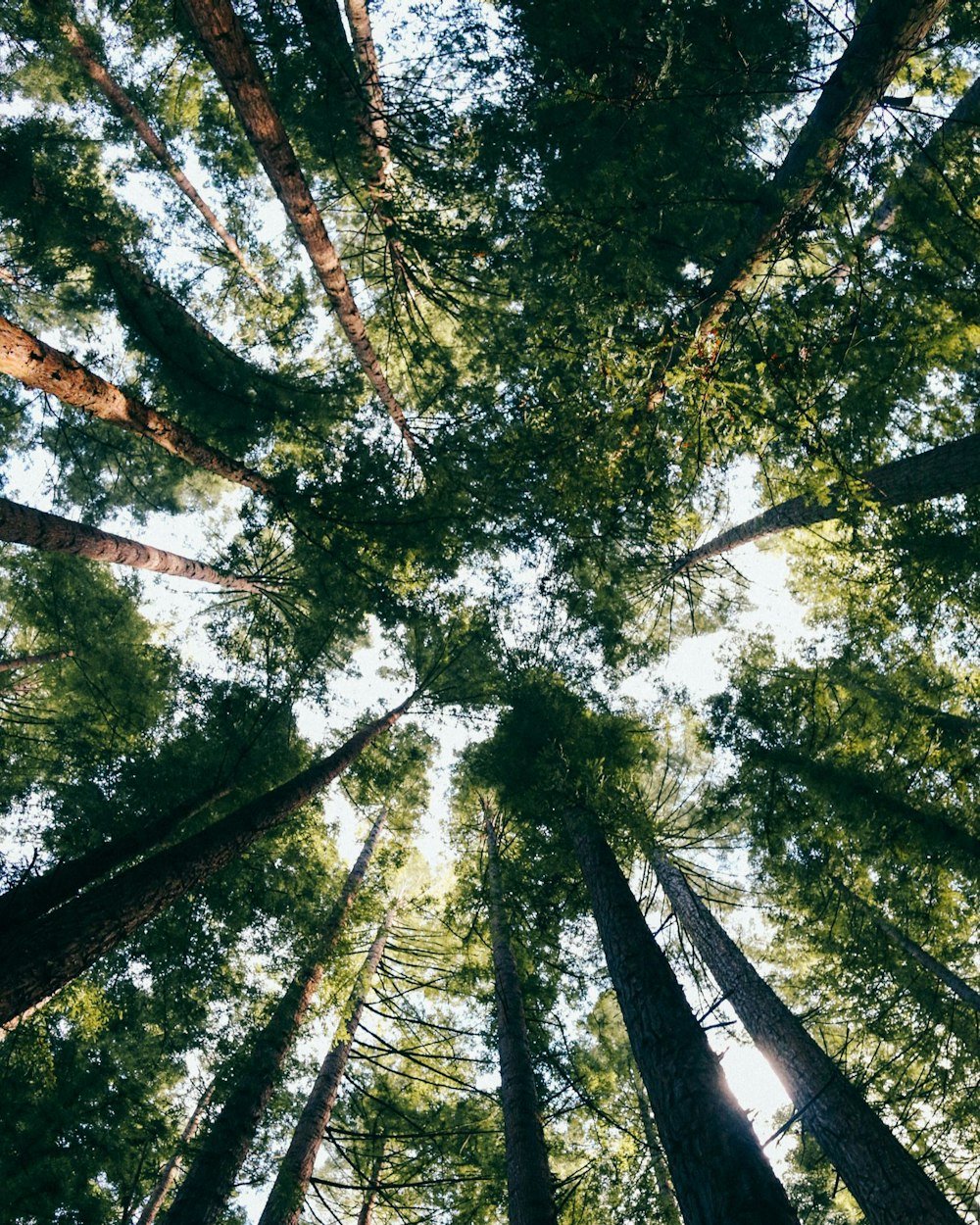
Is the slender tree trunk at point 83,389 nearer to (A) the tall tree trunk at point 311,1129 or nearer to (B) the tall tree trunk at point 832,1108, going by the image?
(B) the tall tree trunk at point 832,1108

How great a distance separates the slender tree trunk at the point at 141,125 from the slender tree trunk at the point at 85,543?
582cm

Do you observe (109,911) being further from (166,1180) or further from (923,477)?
(166,1180)

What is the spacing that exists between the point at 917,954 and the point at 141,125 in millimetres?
19763

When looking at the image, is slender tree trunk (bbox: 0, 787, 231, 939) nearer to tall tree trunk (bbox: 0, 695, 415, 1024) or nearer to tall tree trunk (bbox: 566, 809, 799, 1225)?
tall tree trunk (bbox: 0, 695, 415, 1024)

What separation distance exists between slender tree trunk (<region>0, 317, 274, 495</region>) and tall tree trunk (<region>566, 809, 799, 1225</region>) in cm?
704

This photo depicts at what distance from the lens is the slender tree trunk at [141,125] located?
30.5 ft

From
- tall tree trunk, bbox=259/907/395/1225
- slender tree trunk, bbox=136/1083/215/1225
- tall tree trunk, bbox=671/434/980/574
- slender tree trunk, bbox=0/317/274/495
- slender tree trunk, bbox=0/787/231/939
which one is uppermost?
slender tree trunk, bbox=0/317/274/495

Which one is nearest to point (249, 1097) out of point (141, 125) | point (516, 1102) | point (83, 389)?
point (516, 1102)

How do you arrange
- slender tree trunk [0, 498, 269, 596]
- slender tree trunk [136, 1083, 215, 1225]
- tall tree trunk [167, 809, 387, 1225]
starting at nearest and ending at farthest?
tall tree trunk [167, 809, 387, 1225] → slender tree trunk [0, 498, 269, 596] → slender tree trunk [136, 1083, 215, 1225]

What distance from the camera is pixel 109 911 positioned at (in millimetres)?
4285

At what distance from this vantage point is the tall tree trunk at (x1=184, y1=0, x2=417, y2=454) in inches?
180

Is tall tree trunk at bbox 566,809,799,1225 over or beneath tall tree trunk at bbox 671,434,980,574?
beneath

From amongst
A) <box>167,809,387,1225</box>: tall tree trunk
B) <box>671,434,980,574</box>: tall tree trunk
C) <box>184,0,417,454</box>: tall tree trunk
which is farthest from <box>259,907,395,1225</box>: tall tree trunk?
<box>184,0,417,454</box>: tall tree trunk

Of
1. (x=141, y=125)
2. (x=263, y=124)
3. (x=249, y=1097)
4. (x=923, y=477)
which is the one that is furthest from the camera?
(x=141, y=125)
